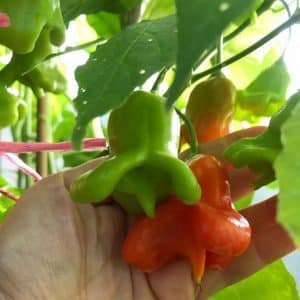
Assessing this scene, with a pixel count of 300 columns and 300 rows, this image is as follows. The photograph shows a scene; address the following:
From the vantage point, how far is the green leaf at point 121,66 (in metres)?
0.34

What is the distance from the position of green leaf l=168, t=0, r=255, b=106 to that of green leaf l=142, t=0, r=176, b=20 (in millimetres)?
413

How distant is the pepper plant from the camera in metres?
0.29

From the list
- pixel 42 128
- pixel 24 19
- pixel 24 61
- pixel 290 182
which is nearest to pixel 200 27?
pixel 290 182

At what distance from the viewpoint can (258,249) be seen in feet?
2.13

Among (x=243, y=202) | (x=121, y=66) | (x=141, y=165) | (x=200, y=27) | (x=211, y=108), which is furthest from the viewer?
(x=243, y=202)

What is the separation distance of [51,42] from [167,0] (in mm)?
186

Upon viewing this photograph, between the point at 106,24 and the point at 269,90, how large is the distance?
0.17 meters

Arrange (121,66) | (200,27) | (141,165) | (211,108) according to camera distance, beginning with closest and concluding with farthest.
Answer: (200,27), (121,66), (141,165), (211,108)

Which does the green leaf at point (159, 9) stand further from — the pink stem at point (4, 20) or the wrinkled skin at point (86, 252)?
the pink stem at point (4, 20)

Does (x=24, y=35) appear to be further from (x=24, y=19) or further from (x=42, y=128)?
(x=42, y=128)

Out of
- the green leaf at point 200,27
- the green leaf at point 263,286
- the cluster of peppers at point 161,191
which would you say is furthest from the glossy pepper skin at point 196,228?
the green leaf at point 200,27

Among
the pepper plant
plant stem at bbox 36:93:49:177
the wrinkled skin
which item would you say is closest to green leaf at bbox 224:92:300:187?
the pepper plant

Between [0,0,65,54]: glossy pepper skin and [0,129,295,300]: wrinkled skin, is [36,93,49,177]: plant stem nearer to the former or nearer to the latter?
[0,129,295,300]: wrinkled skin

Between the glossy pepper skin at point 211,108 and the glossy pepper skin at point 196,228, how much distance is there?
9cm
